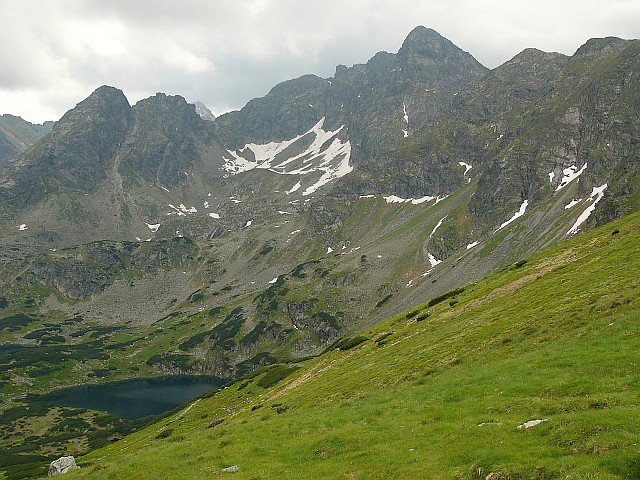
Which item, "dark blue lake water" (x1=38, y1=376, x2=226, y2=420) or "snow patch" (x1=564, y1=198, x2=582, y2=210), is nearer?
"dark blue lake water" (x1=38, y1=376, x2=226, y2=420)

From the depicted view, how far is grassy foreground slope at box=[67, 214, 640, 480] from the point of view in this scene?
17.6 meters

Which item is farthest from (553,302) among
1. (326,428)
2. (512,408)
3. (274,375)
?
(274,375)

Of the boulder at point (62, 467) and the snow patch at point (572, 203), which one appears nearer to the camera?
the boulder at point (62, 467)

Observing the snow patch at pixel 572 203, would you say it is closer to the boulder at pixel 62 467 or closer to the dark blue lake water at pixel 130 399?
the dark blue lake water at pixel 130 399

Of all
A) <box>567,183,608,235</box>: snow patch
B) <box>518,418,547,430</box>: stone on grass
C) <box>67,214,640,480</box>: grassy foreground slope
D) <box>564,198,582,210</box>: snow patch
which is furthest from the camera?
<box>564,198,582,210</box>: snow patch

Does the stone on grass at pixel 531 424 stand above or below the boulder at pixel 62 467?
below

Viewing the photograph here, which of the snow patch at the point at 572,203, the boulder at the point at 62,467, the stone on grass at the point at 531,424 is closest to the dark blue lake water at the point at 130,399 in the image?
the boulder at the point at 62,467

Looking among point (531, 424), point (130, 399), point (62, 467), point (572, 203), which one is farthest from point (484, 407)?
point (130, 399)

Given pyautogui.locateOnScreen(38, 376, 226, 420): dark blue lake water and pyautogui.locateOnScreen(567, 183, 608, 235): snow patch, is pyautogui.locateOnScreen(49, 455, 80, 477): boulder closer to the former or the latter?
pyautogui.locateOnScreen(38, 376, 226, 420): dark blue lake water

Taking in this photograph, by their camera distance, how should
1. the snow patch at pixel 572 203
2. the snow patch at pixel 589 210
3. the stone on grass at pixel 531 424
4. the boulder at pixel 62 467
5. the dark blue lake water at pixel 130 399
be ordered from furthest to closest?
the snow patch at pixel 572 203, the dark blue lake water at pixel 130 399, the snow patch at pixel 589 210, the boulder at pixel 62 467, the stone on grass at pixel 531 424

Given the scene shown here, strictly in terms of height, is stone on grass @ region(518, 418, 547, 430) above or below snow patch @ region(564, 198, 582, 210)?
below

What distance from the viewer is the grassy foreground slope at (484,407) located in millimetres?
17609

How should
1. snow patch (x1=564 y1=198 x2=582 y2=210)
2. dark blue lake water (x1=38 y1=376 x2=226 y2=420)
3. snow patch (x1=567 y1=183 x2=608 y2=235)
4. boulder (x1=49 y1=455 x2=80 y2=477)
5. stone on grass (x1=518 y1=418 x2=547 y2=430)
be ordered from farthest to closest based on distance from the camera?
snow patch (x1=564 y1=198 x2=582 y2=210)
dark blue lake water (x1=38 y1=376 x2=226 y2=420)
snow patch (x1=567 y1=183 x2=608 y2=235)
boulder (x1=49 y1=455 x2=80 y2=477)
stone on grass (x1=518 y1=418 x2=547 y2=430)

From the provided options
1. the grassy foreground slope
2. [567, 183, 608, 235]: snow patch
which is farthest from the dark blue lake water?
[567, 183, 608, 235]: snow patch
